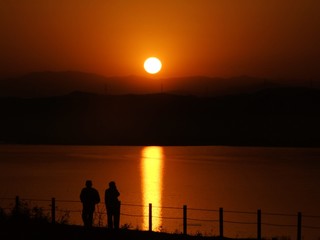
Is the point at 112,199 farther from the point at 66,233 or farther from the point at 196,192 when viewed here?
the point at 196,192

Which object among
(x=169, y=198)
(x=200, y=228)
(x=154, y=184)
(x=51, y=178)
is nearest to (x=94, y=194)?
(x=200, y=228)

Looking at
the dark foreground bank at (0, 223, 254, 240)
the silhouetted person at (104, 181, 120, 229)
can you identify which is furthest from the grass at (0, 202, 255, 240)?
the silhouetted person at (104, 181, 120, 229)

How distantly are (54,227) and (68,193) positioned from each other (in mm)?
48786

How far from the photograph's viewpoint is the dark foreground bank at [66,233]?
1502cm

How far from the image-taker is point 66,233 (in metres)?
16.0

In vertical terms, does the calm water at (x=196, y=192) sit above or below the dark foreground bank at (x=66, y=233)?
above

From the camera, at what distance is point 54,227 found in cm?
1698

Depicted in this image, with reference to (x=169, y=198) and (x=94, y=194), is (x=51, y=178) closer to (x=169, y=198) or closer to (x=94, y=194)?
(x=169, y=198)

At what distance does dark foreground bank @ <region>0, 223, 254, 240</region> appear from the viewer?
15024mm

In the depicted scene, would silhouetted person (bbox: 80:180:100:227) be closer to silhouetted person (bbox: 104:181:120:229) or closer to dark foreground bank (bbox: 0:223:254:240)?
silhouetted person (bbox: 104:181:120:229)

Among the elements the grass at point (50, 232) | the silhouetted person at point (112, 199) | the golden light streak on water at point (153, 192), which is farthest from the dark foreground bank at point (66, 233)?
the golden light streak on water at point (153, 192)

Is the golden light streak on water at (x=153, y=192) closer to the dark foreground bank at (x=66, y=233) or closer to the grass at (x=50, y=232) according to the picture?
the grass at (x=50, y=232)

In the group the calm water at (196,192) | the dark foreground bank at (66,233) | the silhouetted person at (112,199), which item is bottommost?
the dark foreground bank at (66,233)

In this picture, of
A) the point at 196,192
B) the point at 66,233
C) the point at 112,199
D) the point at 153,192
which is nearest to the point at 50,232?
the point at 66,233
